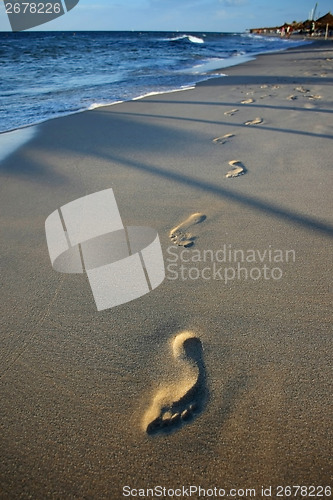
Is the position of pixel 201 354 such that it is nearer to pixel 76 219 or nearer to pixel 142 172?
pixel 76 219

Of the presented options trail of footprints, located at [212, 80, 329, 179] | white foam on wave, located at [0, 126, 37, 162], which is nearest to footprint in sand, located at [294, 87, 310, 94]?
trail of footprints, located at [212, 80, 329, 179]

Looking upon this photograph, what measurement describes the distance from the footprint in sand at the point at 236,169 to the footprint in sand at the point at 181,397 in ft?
5.31

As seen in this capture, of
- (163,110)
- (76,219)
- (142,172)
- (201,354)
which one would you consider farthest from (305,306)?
(163,110)

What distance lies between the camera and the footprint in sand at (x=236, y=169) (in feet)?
7.81

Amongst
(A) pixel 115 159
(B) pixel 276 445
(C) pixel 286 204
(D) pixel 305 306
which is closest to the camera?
(B) pixel 276 445

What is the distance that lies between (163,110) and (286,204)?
311 cm

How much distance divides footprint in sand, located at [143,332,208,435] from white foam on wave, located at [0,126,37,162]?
2.85 meters

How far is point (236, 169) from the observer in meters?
2.47

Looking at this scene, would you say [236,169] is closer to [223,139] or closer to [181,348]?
[223,139]

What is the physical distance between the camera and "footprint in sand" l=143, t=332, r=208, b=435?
0.93 m

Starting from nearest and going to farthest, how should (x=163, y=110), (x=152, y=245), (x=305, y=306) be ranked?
(x=305, y=306), (x=152, y=245), (x=163, y=110)

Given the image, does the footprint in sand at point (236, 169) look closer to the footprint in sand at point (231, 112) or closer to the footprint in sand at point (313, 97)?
the footprint in sand at point (231, 112)

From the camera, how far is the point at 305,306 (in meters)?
1.28

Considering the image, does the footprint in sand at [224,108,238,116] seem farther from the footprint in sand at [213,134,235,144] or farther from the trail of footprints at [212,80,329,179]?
the footprint in sand at [213,134,235,144]
